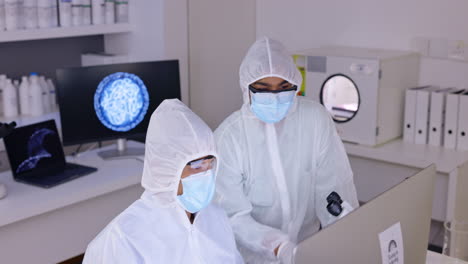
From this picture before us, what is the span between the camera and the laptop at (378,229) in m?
1.03

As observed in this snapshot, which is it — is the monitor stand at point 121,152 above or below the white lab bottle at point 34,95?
below

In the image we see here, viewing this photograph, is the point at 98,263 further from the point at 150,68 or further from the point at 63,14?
the point at 63,14

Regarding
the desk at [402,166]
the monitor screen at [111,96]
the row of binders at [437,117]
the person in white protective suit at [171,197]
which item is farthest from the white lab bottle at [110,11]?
the person in white protective suit at [171,197]

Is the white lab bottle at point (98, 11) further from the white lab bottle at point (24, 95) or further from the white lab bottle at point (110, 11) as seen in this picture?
the white lab bottle at point (24, 95)

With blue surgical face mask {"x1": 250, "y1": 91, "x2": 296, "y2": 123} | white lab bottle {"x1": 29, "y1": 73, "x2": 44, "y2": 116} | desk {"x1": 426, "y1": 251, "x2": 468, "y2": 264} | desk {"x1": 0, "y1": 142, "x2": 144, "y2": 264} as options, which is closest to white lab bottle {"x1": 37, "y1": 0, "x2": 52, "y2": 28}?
white lab bottle {"x1": 29, "y1": 73, "x2": 44, "y2": 116}

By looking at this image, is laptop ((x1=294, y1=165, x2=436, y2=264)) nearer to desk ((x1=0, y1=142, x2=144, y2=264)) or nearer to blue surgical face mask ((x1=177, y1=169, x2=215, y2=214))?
blue surgical face mask ((x1=177, y1=169, x2=215, y2=214))

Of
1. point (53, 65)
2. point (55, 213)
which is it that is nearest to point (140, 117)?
point (55, 213)

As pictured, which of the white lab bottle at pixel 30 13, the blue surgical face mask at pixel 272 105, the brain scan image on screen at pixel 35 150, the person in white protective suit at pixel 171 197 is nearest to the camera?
the person in white protective suit at pixel 171 197

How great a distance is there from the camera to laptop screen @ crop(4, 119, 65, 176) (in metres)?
2.46

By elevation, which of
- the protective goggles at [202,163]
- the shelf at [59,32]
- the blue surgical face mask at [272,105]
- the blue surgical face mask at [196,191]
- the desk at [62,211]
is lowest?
the desk at [62,211]

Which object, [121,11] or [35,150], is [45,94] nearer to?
[121,11]

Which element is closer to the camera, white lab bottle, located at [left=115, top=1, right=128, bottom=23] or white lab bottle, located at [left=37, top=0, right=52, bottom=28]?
white lab bottle, located at [left=37, top=0, right=52, bottom=28]

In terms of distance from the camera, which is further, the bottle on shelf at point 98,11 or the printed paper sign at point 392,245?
the bottle on shelf at point 98,11

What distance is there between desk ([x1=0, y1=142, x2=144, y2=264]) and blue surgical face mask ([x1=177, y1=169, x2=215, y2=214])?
1056 millimetres
